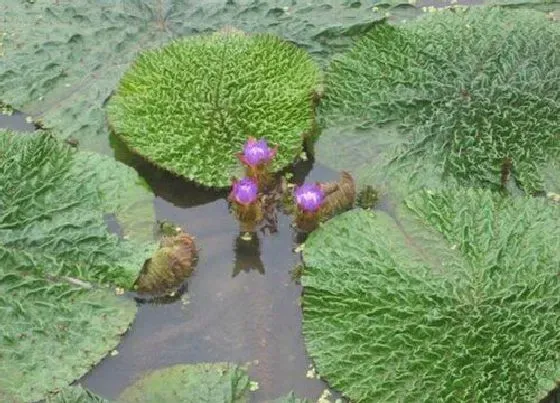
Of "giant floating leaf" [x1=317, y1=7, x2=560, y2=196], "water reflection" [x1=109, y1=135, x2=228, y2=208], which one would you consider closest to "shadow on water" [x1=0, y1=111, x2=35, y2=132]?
"water reflection" [x1=109, y1=135, x2=228, y2=208]

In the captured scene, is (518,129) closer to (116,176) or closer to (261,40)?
(261,40)

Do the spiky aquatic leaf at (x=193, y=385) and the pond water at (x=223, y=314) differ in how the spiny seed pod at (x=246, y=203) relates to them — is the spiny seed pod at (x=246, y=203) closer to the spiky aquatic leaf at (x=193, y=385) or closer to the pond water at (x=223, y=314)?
the pond water at (x=223, y=314)

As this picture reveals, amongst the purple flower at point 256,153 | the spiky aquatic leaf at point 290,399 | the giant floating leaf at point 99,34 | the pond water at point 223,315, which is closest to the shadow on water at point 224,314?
the pond water at point 223,315

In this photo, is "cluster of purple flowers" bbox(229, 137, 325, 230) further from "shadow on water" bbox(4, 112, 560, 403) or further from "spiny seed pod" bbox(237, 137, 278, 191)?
"shadow on water" bbox(4, 112, 560, 403)

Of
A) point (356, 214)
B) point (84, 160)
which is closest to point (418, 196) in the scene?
point (356, 214)

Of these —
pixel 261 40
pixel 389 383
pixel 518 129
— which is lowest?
pixel 389 383

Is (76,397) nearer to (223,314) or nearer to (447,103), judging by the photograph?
(223,314)

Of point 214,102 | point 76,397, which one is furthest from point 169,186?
point 76,397
